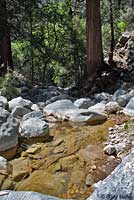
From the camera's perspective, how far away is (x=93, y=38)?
8469 millimetres

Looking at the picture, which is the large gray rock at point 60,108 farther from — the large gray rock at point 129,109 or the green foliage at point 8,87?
the green foliage at point 8,87

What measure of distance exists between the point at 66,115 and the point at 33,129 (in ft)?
3.33

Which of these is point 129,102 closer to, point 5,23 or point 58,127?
point 58,127

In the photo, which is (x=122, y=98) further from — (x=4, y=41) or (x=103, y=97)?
(x=4, y=41)

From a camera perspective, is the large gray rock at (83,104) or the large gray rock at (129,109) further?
the large gray rock at (83,104)

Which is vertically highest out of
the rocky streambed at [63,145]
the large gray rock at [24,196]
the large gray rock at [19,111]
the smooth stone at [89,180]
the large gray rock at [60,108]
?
the large gray rock at [24,196]

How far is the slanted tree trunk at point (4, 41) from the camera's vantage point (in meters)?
8.95

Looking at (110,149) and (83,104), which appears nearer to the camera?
(110,149)

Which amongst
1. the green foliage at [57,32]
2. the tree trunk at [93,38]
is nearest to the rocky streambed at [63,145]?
the tree trunk at [93,38]

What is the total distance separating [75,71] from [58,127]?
22.1 feet

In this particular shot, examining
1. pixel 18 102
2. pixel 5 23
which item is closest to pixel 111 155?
pixel 18 102

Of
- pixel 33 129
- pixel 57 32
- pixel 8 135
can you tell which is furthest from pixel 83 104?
pixel 57 32

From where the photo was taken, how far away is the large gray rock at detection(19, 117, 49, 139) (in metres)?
4.94

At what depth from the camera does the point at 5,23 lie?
29.7 feet
